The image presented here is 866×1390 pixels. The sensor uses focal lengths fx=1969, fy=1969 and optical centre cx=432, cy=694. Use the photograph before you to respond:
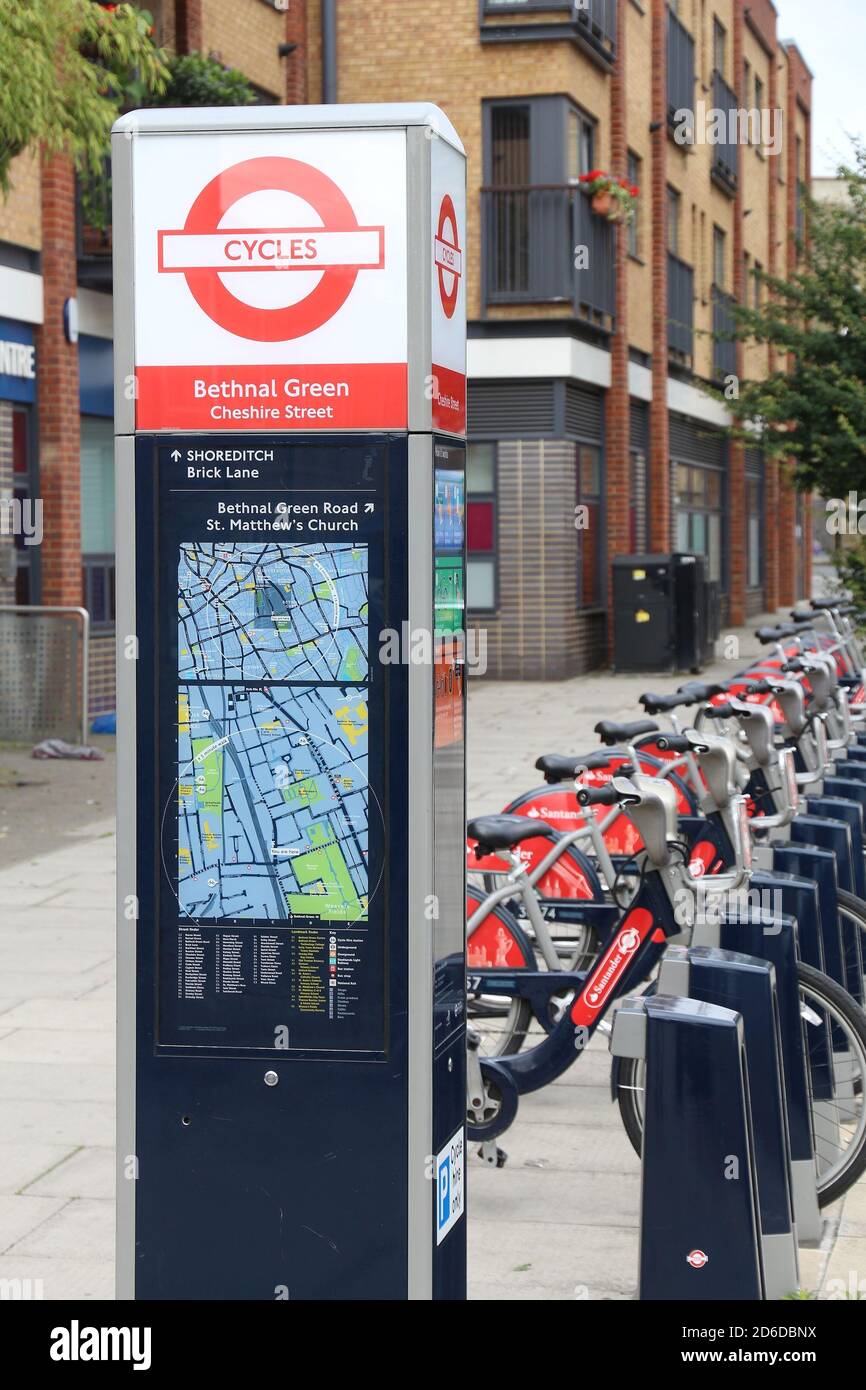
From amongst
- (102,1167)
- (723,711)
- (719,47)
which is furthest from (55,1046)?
(719,47)

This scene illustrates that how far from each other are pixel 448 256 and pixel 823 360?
1865cm

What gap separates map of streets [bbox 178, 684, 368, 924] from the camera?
3693mm

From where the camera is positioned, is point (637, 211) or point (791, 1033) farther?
point (637, 211)

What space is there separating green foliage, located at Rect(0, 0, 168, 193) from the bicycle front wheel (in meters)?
7.60

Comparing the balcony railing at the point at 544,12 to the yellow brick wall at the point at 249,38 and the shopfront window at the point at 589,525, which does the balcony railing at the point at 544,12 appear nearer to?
the yellow brick wall at the point at 249,38

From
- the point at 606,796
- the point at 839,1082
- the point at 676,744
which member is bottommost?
the point at 839,1082

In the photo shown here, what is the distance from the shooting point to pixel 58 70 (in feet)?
40.7

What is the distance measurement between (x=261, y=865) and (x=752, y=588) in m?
37.7

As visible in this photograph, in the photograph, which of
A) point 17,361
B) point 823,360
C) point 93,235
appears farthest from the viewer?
point 823,360

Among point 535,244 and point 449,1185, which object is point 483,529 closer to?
point 535,244

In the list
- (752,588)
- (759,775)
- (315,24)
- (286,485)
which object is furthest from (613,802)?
(752,588)

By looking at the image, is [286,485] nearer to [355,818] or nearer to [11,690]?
[355,818]

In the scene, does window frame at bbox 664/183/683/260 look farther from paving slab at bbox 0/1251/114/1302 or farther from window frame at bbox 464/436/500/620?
paving slab at bbox 0/1251/114/1302

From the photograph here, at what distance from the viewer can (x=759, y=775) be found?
6922 mm
